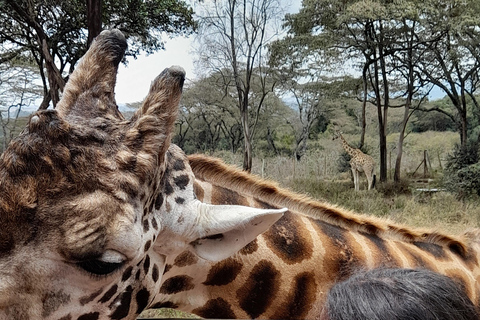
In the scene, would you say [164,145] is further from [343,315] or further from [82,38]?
[82,38]

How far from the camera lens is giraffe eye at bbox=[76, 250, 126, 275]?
53.8 inches

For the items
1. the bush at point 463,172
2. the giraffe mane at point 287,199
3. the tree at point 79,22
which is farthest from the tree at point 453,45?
the giraffe mane at point 287,199

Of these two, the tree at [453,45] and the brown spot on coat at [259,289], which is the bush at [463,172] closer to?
the tree at [453,45]

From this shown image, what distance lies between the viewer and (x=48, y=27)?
13969mm

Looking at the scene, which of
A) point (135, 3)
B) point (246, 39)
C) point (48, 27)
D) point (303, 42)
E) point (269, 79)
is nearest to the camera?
point (135, 3)

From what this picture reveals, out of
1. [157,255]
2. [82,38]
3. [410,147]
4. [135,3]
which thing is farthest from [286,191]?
[410,147]

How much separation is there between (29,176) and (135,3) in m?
13.2

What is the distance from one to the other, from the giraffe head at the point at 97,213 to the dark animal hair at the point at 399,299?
1.38 ft

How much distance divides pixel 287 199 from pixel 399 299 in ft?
3.66

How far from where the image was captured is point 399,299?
4.00ft

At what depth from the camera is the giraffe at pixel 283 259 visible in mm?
1918

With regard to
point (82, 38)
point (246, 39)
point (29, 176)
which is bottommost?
point (29, 176)

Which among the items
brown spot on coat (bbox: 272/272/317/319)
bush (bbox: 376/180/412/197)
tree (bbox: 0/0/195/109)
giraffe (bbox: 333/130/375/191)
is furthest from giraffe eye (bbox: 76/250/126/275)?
bush (bbox: 376/180/412/197)

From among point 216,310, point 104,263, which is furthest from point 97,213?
point 216,310
